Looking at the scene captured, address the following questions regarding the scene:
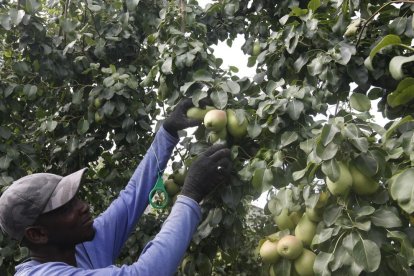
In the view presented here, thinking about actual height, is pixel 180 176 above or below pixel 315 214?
below

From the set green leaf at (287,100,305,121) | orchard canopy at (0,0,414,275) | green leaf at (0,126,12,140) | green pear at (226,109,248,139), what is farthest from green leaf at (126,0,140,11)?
green leaf at (287,100,305,121)

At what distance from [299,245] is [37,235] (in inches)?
34.8

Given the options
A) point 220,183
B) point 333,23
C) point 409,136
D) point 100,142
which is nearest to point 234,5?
point 333,23

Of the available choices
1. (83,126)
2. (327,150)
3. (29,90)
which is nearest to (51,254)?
(327,150)

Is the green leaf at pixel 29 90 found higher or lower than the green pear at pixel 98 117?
higher

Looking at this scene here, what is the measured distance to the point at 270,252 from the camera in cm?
181

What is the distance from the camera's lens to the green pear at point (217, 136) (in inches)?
76.3

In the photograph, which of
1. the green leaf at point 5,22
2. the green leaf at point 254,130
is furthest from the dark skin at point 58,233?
the green leaf at point 5,22

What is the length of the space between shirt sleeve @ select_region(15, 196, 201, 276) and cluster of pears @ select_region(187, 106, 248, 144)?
1.25 feet

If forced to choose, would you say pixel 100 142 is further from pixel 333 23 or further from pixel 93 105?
pixel 333 23

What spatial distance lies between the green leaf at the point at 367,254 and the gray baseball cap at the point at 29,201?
0.92m

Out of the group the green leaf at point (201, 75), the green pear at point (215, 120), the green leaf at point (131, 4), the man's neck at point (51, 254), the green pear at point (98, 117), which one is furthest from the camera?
the green leaf at point (131, 4)

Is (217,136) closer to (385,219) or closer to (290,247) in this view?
(290,247)

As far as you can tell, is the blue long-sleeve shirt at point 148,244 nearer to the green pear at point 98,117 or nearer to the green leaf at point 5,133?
the green pear at point 98,117
